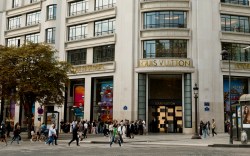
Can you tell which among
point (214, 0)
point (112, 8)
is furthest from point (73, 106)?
point (214, 0)

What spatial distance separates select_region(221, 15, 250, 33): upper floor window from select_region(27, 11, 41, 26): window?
27.7 m

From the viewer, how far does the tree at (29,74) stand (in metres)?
34.2

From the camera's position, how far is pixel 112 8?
46188 millimetres

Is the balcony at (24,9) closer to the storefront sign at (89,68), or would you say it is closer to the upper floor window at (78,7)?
the upper floor window at (78,7)

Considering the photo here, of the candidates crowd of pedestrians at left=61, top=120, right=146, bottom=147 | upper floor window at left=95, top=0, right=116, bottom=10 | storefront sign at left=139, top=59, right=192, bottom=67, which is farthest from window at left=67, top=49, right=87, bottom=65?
storefront sign at left=139, top=59, right=192, bottom=67

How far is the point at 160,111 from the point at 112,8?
581 inches

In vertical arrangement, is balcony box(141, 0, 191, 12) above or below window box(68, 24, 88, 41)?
above

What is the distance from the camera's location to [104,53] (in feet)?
153

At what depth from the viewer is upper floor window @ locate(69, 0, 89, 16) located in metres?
49.7

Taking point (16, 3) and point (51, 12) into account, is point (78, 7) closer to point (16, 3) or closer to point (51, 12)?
point (51, 12)

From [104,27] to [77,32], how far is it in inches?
192

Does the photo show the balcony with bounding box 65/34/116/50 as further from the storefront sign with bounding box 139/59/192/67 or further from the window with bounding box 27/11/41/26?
the window with bounding box 27/11/41/26

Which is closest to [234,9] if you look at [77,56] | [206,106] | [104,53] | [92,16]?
[206,106]

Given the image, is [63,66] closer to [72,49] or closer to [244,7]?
[72,49]
